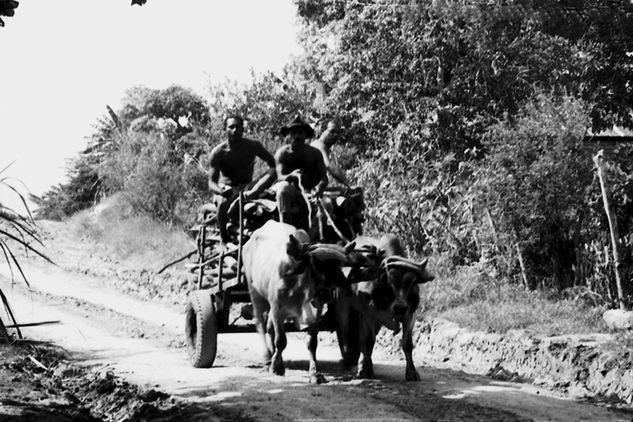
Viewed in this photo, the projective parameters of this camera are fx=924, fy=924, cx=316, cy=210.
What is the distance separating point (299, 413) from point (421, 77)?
43.2 feet

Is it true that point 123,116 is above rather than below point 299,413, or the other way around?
above

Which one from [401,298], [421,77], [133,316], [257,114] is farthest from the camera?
[257,114]

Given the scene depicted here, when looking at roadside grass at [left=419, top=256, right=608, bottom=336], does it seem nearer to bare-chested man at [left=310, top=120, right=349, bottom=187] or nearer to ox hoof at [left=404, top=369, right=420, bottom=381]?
ox hoof at [left=404, top=369, right=420, bottom=381]

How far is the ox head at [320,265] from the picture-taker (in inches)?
371

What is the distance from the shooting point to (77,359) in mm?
12203

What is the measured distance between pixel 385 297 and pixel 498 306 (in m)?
4.61

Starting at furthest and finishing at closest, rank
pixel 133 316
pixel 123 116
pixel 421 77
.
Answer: pixel 123 116, pixel 421 77, pixel 133 316

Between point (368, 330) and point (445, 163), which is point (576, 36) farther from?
point (445, 163)

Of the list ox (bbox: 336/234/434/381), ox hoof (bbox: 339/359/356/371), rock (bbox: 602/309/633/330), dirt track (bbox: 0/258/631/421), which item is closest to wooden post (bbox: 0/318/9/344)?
dirt track (bbox: 0/258/631/421)

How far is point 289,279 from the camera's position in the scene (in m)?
9.82

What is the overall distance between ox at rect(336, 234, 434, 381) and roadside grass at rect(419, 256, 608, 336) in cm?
276

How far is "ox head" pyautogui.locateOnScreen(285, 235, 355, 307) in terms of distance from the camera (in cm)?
941

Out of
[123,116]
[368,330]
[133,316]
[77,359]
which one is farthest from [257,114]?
[123,116]

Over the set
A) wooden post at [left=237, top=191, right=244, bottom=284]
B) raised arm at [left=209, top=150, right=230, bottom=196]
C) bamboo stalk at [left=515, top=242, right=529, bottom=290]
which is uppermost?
raised arm at [left=209, top=150, right=230, bottom=196]
